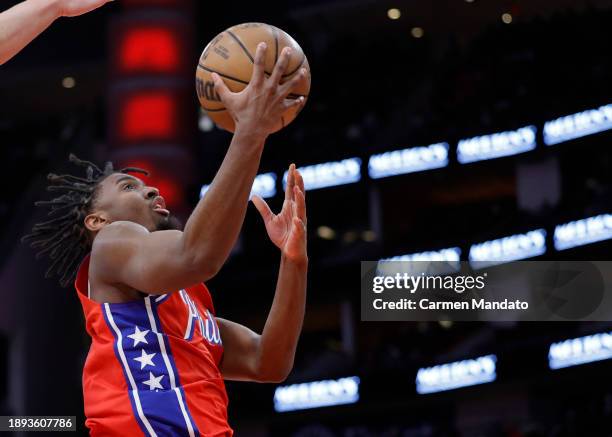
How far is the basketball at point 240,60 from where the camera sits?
11.5 ft

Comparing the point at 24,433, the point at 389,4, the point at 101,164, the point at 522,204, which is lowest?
the point at 24,433

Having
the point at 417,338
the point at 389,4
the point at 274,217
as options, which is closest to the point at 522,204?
the point at 417,338

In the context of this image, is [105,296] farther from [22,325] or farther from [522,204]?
[22,325]

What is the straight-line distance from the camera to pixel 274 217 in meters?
3.94

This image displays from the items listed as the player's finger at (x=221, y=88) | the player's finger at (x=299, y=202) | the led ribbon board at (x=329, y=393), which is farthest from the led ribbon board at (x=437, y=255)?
the player's finger at (x=221, y=88)

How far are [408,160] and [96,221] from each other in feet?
34.0

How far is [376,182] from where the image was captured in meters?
14.3

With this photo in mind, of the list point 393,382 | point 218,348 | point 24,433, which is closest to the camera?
point 218,348

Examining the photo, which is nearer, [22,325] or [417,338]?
[417,338]

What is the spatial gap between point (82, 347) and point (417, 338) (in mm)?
5953

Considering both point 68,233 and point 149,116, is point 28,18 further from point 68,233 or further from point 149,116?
point 149,116

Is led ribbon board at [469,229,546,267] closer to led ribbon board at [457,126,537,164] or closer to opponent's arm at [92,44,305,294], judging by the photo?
led ribbon board at [457,126,537,164]

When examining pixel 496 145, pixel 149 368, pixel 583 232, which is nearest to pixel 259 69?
pixel 149 368

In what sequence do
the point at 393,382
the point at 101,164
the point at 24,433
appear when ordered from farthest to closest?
the point at 101,164
the point at 24,433
the point at 393,382
